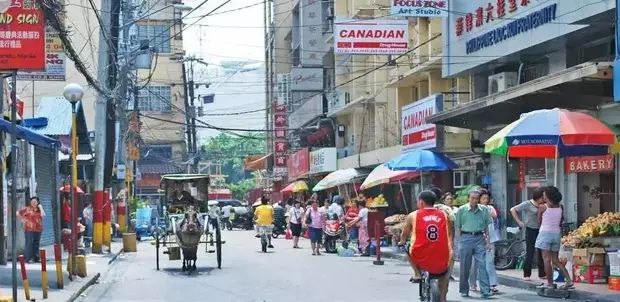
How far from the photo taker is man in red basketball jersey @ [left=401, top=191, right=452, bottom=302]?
477 inches

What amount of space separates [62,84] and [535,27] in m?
34.0

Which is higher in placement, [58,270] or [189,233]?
[189,233]

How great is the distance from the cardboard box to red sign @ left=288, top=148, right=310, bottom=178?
135 ft

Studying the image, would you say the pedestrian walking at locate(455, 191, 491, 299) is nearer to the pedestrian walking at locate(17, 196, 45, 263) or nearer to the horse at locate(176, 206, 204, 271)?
the horse at locate(176, 206, 204, 271)

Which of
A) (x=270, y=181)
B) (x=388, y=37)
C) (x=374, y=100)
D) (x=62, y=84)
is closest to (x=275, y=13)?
(x=270, y=181)

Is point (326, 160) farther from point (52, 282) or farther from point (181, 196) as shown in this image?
point (52, 282)

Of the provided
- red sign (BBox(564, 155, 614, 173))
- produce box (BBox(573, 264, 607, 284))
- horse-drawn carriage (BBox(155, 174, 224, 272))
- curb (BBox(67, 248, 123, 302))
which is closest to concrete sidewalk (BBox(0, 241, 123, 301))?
curb (BBox(67, 248, 123, 302))

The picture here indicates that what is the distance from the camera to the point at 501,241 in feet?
70.0

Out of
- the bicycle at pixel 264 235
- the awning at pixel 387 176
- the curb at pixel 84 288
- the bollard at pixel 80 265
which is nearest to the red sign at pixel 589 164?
the awning at pixel 387 176

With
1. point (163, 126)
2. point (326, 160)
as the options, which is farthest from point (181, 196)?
point (163, 126)

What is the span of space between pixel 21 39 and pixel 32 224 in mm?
9229

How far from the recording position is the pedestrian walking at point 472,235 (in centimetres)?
1616

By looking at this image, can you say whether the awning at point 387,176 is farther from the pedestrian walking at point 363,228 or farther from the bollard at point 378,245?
the bollard at point 378,245

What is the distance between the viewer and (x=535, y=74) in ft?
84.7
